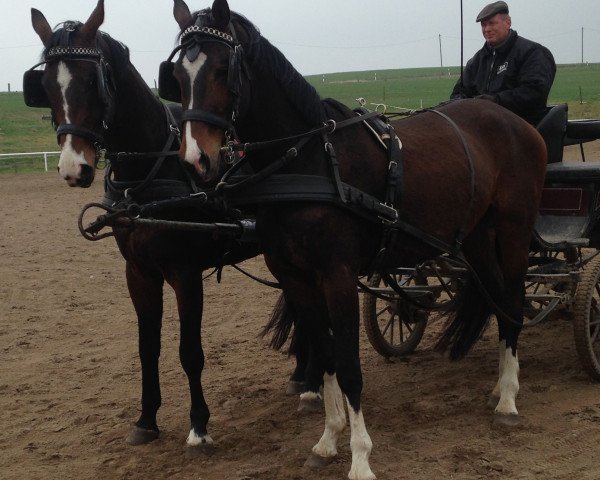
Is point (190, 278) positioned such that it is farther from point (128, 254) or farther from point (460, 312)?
point (460, 312)

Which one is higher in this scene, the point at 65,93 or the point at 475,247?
the point at 65,93

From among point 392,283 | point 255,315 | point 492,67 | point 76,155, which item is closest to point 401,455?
point 392,283

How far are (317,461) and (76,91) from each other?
7.32 ft

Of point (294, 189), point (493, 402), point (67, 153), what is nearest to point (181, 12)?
point (67, 153)

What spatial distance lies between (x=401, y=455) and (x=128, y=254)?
1.86m

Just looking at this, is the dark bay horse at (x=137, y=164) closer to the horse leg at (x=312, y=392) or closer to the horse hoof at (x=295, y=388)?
the horse leg at (x=312, y=392)

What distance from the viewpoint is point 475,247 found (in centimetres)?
496

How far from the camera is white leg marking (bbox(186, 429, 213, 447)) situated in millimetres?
4445

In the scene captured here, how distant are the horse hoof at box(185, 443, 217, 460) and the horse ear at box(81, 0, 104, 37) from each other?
2.27 meters

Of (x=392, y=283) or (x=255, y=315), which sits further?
(x=255, y=315)

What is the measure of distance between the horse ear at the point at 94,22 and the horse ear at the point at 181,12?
408mm

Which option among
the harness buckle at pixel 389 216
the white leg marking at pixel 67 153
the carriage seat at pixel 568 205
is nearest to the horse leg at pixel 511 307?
the carriage seat at pixel 568 205

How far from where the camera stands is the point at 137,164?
14.4ft

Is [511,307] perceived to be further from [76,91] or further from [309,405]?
[76,91]
